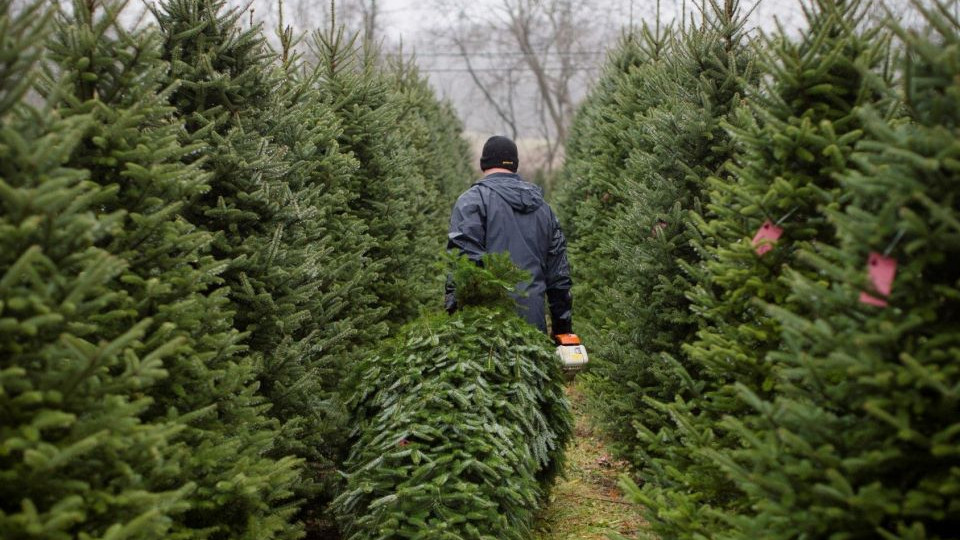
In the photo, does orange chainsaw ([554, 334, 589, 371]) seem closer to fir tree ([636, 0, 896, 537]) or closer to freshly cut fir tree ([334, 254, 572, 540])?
freshly cut fir tree ([334, 254, 572, 540])

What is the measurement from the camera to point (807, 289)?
258 centimetres

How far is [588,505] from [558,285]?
68.9 inches

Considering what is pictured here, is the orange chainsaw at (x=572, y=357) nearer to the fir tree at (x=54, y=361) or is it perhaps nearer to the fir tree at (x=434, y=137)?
the fir tree at (x=54, y=361)

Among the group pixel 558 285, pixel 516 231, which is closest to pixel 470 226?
pixel 516 231

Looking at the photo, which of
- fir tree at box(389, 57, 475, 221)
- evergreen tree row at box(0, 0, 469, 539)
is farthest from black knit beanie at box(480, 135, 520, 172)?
fir tree at box(389, 57, 475, 221)

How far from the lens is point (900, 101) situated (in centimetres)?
296

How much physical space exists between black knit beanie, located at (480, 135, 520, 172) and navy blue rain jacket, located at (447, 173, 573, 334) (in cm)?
12

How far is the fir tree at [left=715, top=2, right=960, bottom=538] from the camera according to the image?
2195 millimetres

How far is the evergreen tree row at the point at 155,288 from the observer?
237 cm

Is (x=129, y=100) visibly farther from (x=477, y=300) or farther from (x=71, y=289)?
(x=477, y=300)

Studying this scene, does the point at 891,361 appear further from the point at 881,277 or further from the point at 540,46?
the point at 540,46

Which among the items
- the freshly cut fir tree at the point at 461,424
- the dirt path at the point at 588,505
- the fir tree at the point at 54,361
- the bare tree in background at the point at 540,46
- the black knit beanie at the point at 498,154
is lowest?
the dirt path at the point at 588,505

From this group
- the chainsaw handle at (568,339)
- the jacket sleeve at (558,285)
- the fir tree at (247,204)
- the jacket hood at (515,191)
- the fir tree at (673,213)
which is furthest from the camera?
the jacket sleeve at (558,285)

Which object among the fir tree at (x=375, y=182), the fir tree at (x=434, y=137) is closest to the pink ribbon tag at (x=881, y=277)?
the fir tree at (x=375, y=182)
